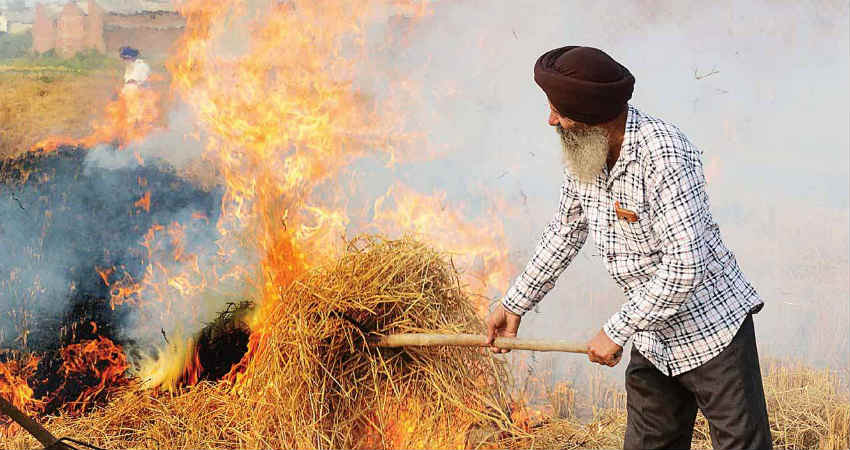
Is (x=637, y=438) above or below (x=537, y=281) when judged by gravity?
below

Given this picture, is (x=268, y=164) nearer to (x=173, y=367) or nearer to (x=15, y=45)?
(x=173, y=367)

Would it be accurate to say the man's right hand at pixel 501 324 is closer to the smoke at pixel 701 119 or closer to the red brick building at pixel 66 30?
the smoke at pixel 701 119

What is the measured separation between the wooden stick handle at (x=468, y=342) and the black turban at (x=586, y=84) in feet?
2.60

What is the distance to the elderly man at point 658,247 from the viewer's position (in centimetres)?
236

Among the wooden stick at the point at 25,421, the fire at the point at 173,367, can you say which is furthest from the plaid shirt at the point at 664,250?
the fire at the point at 173,367

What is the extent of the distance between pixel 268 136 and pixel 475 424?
2151 mm

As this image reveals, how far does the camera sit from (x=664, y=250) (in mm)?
2395

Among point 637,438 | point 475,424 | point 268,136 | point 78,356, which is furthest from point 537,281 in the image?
point 78,356

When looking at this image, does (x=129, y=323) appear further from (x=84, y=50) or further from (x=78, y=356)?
(x=84, y=50)

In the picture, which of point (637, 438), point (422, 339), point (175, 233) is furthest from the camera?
point (175, 233)

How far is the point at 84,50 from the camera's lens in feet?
16.4

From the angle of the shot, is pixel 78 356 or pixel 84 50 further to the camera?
pixel 84 50

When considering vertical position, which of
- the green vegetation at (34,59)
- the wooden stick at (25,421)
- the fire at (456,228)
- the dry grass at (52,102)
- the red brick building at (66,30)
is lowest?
the wooden stick at (25,421)

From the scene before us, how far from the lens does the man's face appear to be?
2498 mm
